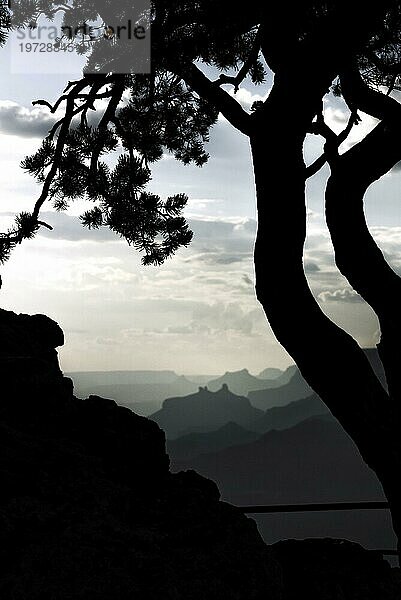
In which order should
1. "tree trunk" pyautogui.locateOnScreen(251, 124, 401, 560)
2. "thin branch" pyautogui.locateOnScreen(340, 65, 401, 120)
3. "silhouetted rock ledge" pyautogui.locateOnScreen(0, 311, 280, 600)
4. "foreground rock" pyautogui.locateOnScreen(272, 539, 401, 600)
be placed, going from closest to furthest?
"silhouetted rock ledge" pyautogui.locateOnScreen(0, 311, 280, 600), "foreground rock" pyautogui.locateOnScreen(272, 539, 401, 600), "tree trunk" pyautogui.locateOnScreen(251, 124, 401, 560), "thin branch" pyautogui.locateOnScreen(340, 65, 401, 120)

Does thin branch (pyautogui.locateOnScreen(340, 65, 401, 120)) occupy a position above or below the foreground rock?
above

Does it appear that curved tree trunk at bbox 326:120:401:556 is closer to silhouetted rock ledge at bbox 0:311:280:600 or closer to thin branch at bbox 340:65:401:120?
thin branch at bbox 340:65:401:120

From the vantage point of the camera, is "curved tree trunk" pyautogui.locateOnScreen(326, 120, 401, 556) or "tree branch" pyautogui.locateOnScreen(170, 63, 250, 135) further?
"tree branch" pyautogui.locateOnScreen(170, 63, 250, 135)

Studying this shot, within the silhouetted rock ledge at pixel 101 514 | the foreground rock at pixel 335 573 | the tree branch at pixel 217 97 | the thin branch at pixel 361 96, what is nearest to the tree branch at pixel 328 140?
the thin branch at pixel 361 96

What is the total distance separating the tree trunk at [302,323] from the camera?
420cm

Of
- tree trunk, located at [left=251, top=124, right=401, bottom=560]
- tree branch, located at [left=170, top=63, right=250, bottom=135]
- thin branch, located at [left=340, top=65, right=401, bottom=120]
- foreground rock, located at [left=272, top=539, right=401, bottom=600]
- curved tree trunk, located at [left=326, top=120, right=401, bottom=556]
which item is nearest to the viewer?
foreground rock, located at [left=272, top=539, right=401, bottom=600]

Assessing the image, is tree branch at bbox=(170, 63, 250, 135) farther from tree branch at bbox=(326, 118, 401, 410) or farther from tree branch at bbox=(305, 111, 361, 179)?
tree branch at bbox=(326, 118, 401, 410)

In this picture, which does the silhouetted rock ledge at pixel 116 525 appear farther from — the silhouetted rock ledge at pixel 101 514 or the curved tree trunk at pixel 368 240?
the curved tree trunk at pixel 368 240

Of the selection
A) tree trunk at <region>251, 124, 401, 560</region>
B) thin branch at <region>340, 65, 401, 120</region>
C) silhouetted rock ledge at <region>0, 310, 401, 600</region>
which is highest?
thin branch at <region>340, 65, 401, 120</region>

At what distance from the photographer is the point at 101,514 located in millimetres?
2705

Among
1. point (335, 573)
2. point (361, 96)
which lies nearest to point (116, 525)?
point (335, 573)

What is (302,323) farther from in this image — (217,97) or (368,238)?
(217,97)

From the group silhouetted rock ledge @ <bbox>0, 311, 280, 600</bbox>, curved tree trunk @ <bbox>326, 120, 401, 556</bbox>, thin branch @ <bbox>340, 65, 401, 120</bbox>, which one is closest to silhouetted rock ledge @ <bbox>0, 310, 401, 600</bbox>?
silhouetted rock ledge @ <bbox>0, 311, 280, 600</bbox>

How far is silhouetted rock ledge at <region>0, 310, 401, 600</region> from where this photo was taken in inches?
93.9
